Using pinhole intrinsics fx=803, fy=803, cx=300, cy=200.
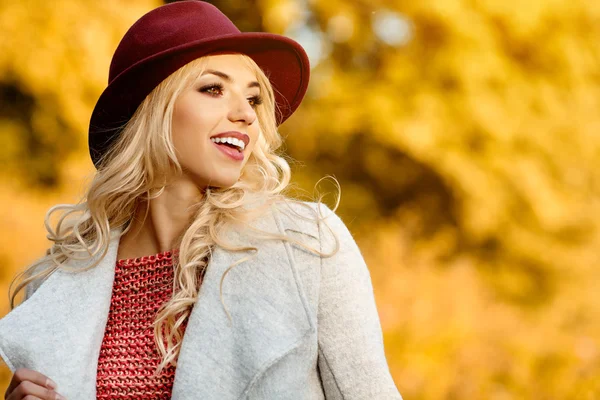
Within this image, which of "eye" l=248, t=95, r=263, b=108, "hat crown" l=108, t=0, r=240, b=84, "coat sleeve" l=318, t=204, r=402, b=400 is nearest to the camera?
"coat sleeve" l=318, t=204, r=402, b=400

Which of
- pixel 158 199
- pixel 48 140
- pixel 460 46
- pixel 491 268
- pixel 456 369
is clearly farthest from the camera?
pixel 48 140

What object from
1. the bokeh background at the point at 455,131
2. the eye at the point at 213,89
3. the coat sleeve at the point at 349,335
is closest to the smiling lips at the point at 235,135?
the eye at the point at 213,89

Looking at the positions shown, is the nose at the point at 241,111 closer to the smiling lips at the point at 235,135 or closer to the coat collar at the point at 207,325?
the smiling lips at the point at 235,135

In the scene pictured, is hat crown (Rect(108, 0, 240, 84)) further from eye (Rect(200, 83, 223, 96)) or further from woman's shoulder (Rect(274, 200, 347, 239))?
woman's shoulder (Rect(274, 200, 347, 239))

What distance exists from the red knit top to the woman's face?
0.26m

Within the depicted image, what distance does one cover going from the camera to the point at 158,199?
2.14 m

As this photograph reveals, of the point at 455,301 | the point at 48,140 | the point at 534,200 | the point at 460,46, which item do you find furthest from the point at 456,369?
the point at 48,140

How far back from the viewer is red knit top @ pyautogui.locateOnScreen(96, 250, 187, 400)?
1.94 metres

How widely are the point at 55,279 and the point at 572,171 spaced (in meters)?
3.89

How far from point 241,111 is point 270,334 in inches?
22.1

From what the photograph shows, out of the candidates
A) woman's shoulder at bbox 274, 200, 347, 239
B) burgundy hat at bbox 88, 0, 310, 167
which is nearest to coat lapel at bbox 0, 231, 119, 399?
burgundy hat at bbox 88, 0, 310, 167

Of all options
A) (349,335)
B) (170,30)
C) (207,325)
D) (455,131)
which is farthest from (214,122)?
(455,131)

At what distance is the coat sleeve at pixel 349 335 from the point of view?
1.75 m

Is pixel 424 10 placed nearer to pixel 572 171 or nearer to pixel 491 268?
pixel 572 171
